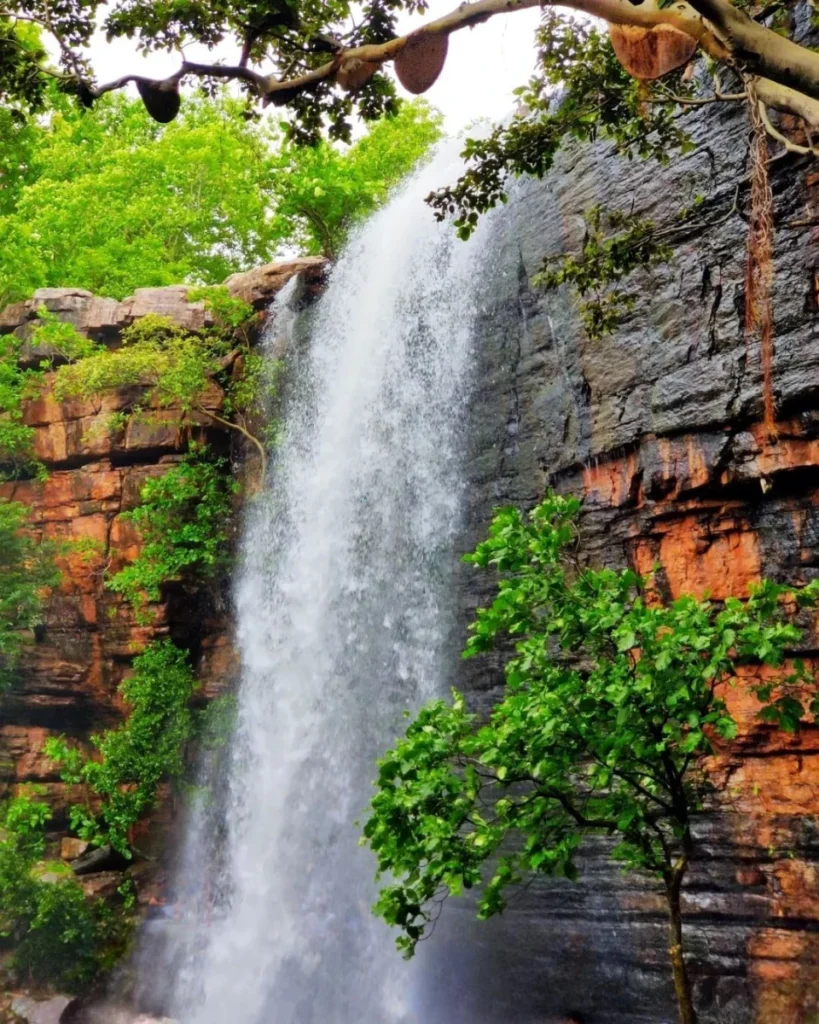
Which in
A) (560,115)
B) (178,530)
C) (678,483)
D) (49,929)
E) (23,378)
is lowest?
(49,929)

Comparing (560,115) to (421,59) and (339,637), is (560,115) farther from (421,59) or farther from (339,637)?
(339,637)

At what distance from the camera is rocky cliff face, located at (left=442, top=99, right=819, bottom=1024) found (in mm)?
7465

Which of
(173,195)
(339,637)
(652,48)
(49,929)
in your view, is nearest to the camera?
(652,48)

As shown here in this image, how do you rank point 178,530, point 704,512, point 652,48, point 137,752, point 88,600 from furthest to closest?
point 88,600, point 178,530, point 137,752, point 704,512, point 652,48

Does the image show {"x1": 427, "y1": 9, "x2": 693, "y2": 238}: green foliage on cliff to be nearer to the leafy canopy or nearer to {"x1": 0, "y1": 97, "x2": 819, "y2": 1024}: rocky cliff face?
{"x1": 0, "y1": 97, "x2": 819, "y2": 1024}: rocky cliff face

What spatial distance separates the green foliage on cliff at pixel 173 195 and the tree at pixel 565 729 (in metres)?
13.7

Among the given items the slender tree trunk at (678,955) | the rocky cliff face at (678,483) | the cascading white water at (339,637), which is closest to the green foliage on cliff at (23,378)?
the cascading white water at (339,637)

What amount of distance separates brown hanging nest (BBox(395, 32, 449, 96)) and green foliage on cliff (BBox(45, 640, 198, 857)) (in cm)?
1053

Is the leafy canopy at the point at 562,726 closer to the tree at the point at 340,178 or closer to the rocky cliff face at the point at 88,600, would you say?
the rocky cliff face at the point at 88,600

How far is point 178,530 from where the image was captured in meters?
13.9

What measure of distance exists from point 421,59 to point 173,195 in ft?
61.5

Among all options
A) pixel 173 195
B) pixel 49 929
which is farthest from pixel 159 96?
pixel 173 195

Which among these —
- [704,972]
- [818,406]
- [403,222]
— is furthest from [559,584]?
[403,222]

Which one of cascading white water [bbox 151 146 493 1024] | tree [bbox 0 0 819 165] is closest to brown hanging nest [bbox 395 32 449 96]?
tree [bbox 0 0 819 165]
